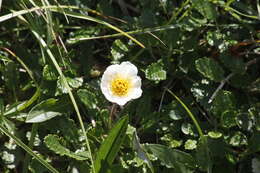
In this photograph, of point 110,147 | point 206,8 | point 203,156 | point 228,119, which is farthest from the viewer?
point 206,8

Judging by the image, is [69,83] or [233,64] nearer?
[69,83]

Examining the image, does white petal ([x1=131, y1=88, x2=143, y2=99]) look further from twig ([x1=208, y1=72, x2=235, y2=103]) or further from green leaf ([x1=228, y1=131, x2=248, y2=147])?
green leaf ([x1=228, y1=131, x2=248, y2=147])

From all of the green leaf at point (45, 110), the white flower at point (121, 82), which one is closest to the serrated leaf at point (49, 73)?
the green leaf at point (45, 110)

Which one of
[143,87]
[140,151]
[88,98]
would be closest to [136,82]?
[143,87]

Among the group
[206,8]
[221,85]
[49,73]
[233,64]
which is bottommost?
[221,85]

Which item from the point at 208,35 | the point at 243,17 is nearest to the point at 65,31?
the point at 208,35

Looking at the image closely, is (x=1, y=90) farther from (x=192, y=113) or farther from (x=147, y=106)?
(x=192, y=113)

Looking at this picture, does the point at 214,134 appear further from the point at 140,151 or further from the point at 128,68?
the point at 128,68

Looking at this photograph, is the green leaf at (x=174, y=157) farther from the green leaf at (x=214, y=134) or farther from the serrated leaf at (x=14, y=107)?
the serrated leaf at (x=14, y=107)
